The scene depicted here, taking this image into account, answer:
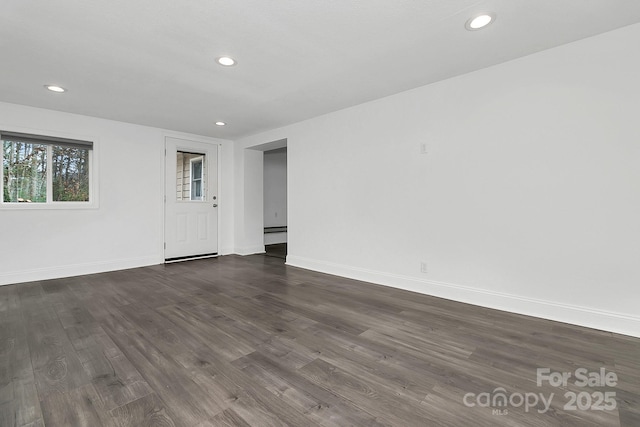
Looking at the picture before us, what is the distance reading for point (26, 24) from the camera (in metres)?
2.15

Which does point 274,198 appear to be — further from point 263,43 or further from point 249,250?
point 263,43

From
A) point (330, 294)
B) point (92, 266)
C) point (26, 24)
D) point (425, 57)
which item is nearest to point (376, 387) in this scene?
point (330, 294)

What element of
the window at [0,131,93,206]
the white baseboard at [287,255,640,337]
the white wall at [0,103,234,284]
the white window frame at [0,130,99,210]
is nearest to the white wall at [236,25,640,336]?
the white baseboard at [287,255,640,337]

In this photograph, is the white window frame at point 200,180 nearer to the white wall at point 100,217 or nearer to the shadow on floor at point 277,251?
the white wall at point 100,217

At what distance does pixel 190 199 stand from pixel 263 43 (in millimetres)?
3915

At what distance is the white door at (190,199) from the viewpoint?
5.29m

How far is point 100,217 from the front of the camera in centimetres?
455

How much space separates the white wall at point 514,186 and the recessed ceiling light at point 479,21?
0.80 metres

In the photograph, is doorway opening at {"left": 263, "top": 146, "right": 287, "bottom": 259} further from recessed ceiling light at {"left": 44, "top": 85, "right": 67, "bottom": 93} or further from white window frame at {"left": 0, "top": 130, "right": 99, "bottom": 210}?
recessed ceiling light at {"left": 44, "top": 85, "right": 67, "bottom": 93}

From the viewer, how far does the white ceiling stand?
6.64 feet

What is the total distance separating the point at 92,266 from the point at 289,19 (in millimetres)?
4558

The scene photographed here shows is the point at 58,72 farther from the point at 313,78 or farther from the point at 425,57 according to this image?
the point at 425,57

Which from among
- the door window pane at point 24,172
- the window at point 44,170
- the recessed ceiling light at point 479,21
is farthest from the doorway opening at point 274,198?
the recessed ceiling light at point 479,21

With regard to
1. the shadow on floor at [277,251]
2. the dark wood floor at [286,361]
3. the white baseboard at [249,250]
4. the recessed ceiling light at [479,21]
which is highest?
the recessed ceiling light at [479,21]
